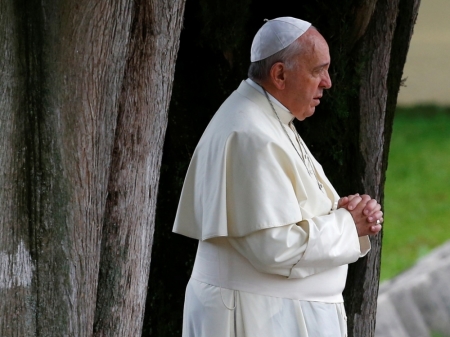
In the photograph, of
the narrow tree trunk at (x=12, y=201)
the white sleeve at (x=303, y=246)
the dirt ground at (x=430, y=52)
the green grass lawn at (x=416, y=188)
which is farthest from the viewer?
the dirt ground at (x=430, y=52)

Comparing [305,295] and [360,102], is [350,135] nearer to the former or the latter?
[360,102]

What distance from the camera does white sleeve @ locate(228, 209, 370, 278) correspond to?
3176 millimetres

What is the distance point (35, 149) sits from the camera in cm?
297

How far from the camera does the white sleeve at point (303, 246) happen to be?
3.18 metres

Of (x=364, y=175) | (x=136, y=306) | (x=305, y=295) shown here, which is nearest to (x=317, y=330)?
(x=305, y=295)

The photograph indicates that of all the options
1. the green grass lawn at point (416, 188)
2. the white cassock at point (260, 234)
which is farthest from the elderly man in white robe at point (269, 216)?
the green grass lawn at point (416, 188)

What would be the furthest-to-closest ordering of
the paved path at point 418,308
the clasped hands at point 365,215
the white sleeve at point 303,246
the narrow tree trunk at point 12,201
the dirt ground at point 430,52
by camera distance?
the dirt ground at point 430,52
the paved path at point 418,308
the clasped hands at point 365,215
the white sleeve at point 303,246
the narrow tree trunk at point 12,201

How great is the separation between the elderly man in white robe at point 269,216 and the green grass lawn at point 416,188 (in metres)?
9.78

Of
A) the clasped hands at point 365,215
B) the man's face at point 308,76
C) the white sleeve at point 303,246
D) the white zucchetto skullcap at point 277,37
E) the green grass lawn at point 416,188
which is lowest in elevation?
the green grass lawn at point 416,188

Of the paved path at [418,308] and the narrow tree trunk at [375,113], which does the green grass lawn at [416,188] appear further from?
the narrow tree trunk at [375,113]

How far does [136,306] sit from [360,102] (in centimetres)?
195

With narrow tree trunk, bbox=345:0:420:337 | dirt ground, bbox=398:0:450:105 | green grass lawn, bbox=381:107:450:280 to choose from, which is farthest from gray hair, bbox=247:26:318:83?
dirt ground, bbox=398:0:450:105

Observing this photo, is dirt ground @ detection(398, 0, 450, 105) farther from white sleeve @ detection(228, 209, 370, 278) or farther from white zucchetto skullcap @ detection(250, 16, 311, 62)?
white sleeve @ detection(228, 209, 370, 278)

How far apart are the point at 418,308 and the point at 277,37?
15.7 feet
